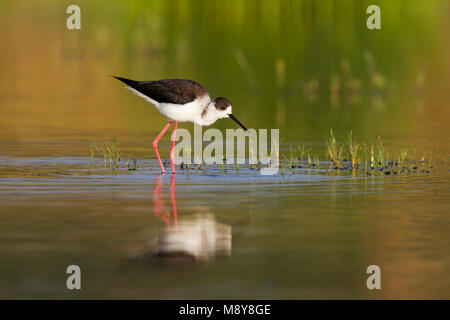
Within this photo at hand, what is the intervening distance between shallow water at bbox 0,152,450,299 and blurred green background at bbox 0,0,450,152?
201 inches

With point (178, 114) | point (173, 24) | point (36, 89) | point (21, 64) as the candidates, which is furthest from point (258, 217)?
point (173, 24)

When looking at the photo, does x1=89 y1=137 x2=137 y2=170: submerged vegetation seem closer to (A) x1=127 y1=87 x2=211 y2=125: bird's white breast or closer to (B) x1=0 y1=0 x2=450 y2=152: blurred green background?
(A) x1=127 y1=87 x2=211 y2=125: bird's white breast

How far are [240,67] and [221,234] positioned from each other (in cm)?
2258

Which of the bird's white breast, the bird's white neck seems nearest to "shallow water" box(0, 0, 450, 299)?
the bird's white breast

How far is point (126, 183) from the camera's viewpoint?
13805 millimetres

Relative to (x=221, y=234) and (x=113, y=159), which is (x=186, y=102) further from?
(x=221, y=234)

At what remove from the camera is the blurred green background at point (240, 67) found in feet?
71.2

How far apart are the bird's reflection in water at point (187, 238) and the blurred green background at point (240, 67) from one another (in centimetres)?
709

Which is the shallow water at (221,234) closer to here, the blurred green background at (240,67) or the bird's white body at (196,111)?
the bird's white body at (196,111)

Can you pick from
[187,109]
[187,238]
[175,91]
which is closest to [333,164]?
[187,109]

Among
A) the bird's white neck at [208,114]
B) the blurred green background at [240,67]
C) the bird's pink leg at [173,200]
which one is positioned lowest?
the bird's pink leg at [173,200]

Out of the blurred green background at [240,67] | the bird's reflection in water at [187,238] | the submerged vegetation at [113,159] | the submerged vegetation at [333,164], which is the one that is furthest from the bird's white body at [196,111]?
the bird's reflection in water at [187,238]

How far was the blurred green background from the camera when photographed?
2170cm
